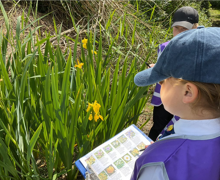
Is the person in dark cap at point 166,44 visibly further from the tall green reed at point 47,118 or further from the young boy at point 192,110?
the young boy at point 192,110

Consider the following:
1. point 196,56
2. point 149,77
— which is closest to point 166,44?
point 149,77

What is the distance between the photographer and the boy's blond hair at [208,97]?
1.75 ft

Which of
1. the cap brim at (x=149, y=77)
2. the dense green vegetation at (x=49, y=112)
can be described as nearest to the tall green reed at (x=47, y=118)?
the dense green vegetation at (x=49, y=112)

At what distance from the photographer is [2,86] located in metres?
1.04

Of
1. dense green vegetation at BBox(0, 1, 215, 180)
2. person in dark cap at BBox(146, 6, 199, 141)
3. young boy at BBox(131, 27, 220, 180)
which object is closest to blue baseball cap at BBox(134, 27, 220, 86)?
young boy at BBox(131, 27, 220, 180)

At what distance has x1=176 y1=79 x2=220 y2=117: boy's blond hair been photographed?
53 centimetres

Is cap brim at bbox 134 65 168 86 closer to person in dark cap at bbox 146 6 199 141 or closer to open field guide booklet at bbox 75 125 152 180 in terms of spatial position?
open field guide booklet at bbox 75 125 152 180

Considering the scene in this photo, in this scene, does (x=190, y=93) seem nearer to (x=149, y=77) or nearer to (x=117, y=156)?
(x=149, y=77)

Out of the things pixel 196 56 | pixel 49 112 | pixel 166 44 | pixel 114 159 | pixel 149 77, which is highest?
pixel 196 56

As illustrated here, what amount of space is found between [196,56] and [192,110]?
17cm

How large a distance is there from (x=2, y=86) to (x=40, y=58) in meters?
0.26

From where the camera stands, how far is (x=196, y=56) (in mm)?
509

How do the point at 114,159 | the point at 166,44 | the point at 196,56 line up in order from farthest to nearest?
the point at 166,44
the point at 114,159
the point at 196,56

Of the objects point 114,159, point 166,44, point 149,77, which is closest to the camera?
point 149,77
